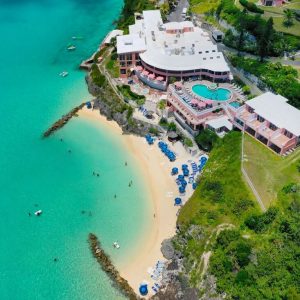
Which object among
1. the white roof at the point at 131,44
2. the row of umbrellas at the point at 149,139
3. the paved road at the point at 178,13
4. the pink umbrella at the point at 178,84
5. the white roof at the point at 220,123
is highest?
the white roof at the point at 131,44

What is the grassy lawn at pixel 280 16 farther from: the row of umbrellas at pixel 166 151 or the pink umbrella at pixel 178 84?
the row of umbrellas at pixel 166 151

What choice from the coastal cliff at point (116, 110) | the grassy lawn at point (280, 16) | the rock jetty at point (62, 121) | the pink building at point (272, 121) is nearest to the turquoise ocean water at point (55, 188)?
the rock jetty at point (62, 121)

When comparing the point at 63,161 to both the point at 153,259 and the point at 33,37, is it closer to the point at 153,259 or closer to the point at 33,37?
the point at 153,259

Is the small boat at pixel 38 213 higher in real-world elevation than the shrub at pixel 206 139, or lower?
lower

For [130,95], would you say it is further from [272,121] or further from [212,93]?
[272,121]

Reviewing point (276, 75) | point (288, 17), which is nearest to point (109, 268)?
point (276, 75)

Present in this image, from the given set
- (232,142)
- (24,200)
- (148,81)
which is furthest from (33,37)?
(232,142)
